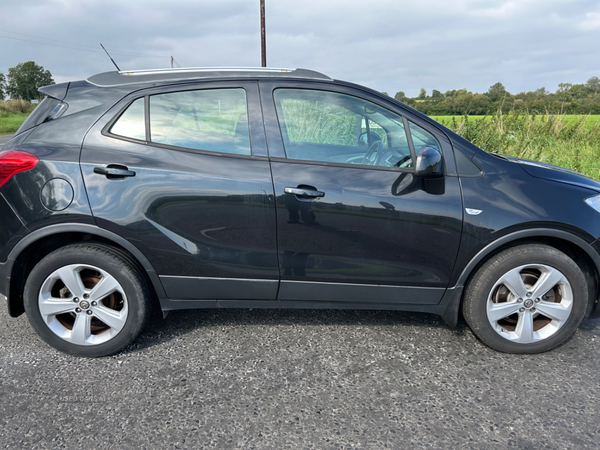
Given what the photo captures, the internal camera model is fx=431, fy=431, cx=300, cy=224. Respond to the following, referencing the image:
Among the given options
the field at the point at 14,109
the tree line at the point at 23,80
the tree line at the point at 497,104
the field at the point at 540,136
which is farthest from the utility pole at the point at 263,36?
the tree line at the point at 23,80

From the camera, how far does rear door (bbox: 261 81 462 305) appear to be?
257cm

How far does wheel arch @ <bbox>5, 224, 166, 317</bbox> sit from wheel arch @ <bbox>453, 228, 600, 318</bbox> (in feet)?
6.46

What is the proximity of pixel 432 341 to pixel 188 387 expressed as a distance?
163 cm

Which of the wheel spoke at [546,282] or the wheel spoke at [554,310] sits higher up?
the wheel spoke at [546,282]

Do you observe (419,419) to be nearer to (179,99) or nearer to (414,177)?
(414,177)

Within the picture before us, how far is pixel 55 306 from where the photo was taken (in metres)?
2.66

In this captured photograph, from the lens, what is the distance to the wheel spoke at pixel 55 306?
266cm

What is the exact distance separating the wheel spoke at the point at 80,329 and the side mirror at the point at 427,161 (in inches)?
87.3

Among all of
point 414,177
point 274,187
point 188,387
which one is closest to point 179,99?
point 274,187

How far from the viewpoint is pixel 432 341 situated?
116 inches

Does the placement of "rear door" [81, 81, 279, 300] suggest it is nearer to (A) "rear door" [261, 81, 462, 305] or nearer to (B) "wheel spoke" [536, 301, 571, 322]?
(A) "rear door" [261, 81, 462, 305]

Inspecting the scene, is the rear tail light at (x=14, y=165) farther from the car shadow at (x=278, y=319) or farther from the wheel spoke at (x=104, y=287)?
the car shadow at (x=278, y=319)

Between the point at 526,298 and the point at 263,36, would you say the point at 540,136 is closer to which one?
the point at 526,298

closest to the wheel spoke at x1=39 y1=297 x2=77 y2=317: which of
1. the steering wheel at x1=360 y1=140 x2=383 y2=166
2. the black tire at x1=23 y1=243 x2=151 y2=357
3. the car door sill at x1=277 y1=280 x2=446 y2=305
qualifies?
the black tire at x1=23 y1=243 x2=151 y2=357
